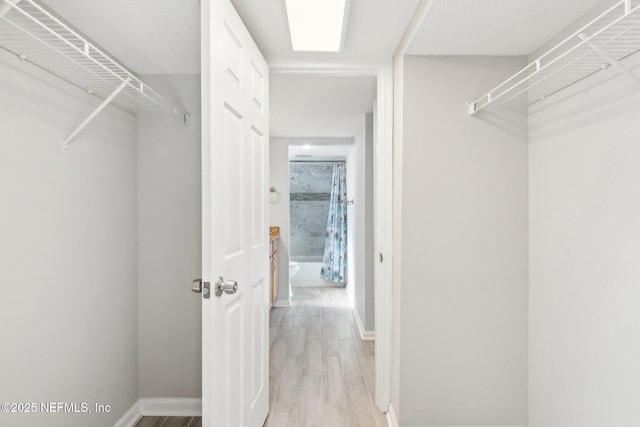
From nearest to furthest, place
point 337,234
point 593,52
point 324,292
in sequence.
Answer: point 593,52, point 324,292, point 337,234

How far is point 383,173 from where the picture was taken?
2.13m

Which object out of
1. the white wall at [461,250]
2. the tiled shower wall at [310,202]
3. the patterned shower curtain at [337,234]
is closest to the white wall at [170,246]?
the white wall at [461,250]

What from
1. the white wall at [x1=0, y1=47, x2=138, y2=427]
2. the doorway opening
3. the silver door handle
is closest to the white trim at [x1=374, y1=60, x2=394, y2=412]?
the doorway opening

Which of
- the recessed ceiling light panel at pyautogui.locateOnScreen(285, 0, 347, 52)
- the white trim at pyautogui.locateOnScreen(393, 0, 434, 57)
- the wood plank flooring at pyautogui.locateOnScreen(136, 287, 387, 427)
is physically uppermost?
the recessed ceiling light panel at pyautogui.locateOnScreen(285, 0, 347, 52)

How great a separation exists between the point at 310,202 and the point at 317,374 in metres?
4.12

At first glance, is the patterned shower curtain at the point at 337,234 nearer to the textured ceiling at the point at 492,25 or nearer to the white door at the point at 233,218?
the white door at the point at 233,218

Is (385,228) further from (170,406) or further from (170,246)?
(170,406)

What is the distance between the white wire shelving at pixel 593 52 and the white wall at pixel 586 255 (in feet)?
0.16

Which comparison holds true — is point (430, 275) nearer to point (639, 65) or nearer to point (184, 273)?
point (639, 65)

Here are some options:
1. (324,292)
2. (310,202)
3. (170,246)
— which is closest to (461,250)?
(170,246)

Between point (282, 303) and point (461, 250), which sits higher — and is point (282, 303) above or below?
below

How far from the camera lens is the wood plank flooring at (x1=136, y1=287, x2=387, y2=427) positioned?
7.00 ft

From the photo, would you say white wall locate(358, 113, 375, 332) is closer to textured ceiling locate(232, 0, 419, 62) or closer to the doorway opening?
the doorway opening

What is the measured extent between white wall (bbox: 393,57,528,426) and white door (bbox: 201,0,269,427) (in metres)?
0.76
